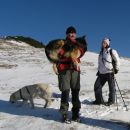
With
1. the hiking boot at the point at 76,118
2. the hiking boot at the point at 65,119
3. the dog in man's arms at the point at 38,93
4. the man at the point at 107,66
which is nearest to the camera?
the hiking boot at the point at 65,119

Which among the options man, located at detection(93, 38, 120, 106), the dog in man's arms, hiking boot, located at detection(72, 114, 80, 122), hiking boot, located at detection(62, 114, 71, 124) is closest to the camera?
hiking boot, located at detection(62, 114, 71, 124)

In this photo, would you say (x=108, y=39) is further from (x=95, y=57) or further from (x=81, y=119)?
(x=95, y=57)

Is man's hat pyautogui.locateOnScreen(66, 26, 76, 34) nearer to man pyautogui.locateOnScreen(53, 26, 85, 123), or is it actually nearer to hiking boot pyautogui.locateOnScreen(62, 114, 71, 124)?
man pyautogui.locateOnScreen(53, 26, 85, 123)

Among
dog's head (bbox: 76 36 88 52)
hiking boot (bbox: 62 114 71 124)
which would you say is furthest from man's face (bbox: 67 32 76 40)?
hiking boot (bbox: 62 114 71 124)

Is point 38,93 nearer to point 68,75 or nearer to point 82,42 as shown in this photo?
point 68,75

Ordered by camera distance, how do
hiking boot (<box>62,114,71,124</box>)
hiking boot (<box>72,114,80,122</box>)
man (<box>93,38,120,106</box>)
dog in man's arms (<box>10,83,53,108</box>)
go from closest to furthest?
1. hiking boot (<box>62,114,71,124</box>)
2. hiking boot (<box>72,114,80,122</box>)
3. dog in man's arms (<box>10,83,53,108</box>)
4. man (<box>93,38,120,106</box>)

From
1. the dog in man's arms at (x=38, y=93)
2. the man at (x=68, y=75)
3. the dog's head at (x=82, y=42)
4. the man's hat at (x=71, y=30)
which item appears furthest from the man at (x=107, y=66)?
the man's hat at (x=71, y=30)

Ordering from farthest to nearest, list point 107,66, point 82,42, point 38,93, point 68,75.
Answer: point 107,66, point 38,93, point 82,42, point 68,75

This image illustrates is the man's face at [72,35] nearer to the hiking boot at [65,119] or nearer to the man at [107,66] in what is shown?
the hiking boot at [65,119]

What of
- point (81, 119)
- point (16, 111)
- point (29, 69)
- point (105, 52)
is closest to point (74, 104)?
point (81, 119)

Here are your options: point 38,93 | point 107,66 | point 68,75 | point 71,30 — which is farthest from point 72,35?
point 107,66

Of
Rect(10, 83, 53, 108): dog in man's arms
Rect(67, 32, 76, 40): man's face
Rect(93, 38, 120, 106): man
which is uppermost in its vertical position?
Rect(67, 32, 76, 40): man's face

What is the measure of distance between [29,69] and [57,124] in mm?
18185

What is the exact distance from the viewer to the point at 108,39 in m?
12.9
